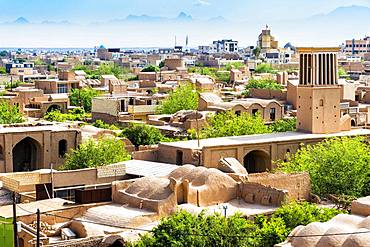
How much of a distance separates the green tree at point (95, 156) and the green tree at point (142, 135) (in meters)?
6.77

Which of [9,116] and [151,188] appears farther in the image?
[9,116]

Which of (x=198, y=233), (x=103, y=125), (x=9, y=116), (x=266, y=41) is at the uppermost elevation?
(x=266, y=41)

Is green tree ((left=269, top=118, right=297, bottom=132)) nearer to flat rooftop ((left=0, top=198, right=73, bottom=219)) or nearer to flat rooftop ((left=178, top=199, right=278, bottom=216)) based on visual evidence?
flat rooftop ((left=178, top=199, right=278, bottom=216))

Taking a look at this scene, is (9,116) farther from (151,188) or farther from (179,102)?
(151,188)

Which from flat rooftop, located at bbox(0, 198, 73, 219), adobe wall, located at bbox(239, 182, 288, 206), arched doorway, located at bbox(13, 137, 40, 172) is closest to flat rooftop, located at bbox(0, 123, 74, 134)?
arched doorway, located at bbox(13, 137, 40, 172)

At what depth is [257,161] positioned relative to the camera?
135 ft

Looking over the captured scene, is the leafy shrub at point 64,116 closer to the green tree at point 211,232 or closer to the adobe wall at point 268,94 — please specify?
the adobe wall at point 268,94

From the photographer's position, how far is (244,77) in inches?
4208

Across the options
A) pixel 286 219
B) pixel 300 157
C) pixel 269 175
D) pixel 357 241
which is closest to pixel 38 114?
pixel 300 157

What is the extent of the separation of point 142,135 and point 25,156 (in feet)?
22.7

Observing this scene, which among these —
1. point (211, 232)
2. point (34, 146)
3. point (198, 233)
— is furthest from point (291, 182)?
point (34, 146)

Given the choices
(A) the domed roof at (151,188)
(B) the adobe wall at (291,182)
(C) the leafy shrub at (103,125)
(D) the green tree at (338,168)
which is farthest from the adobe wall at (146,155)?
(C) the leafy shrub at (103,125)

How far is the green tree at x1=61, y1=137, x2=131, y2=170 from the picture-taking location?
127 feet

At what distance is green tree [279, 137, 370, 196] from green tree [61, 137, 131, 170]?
8537mm
